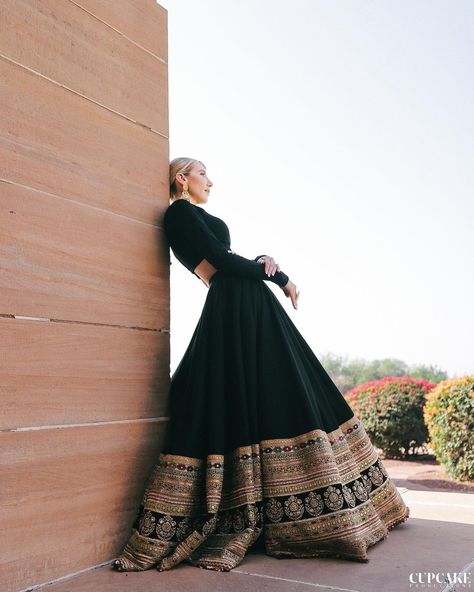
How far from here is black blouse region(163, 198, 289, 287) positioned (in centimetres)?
254

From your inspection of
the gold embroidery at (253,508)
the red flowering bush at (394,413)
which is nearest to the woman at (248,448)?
the gold embroidery at (253,508)

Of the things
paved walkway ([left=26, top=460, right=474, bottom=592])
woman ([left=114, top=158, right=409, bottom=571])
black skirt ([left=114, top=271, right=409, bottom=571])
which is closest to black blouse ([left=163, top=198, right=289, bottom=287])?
woman ([left=114, top=158, right=409, bottom=571])

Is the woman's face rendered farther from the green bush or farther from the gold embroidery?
the green bush

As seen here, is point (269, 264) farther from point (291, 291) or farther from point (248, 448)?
point (248, 448)

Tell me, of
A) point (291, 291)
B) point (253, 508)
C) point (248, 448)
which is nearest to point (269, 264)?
point (291, 291)

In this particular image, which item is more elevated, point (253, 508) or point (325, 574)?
point (253, 508)

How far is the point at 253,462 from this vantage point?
7.41 ft

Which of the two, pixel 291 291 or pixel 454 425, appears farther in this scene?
pixel 454 425

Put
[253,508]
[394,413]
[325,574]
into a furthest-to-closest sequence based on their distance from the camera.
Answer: [394,413] < [253,508] < [325,574]

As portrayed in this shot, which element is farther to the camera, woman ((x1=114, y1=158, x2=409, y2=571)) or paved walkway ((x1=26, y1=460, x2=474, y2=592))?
woman ((x1=114, y1=158, x2=409, y2=571))

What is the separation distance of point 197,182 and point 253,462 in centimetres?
138

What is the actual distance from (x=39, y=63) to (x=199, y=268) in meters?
1.06

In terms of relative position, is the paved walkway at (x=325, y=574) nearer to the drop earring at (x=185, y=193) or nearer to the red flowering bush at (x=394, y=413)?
the drop earring at (x=185, y=193)

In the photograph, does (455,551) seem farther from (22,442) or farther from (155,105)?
(155,105)
